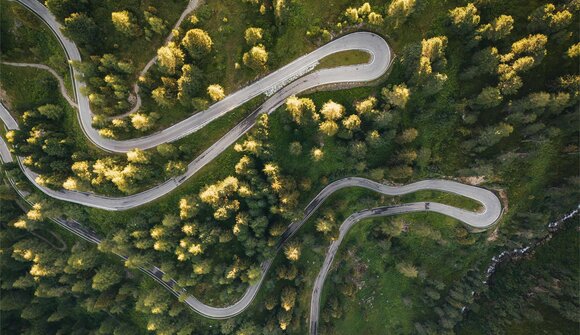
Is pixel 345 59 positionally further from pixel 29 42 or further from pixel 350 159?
pixel 29 42

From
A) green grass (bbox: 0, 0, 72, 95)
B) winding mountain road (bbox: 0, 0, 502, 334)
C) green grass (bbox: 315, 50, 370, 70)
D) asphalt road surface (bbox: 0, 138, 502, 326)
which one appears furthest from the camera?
asphalt road surface (bbox: 0, 138, 502, 326)

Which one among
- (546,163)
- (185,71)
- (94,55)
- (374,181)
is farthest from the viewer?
(374,181)

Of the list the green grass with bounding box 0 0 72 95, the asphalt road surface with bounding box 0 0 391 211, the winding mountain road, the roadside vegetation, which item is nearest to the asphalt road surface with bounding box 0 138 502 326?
the winding mountain road

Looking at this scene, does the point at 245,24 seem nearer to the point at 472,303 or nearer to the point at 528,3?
the point at 528,3

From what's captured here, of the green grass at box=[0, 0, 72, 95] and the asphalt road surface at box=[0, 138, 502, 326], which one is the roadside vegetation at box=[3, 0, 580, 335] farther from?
the green grass at box=[0, 0, 72, 95]

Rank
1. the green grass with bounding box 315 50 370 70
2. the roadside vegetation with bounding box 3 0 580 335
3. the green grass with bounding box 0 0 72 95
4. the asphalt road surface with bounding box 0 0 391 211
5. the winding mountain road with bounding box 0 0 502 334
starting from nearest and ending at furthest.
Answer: the roadside vegetation with bounding box 3 0 580 335 → the green grass with bounding box 0 0 72 95 → the asphalt road surface with bounding box 0 0 391 211 → the winding mountain road with bounding box 0 0 502 334 → the green grass with bounding box 315 50 370 70

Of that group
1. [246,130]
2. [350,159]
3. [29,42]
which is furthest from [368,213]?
[29,42]

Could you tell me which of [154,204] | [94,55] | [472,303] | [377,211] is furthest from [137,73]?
[472,303]
